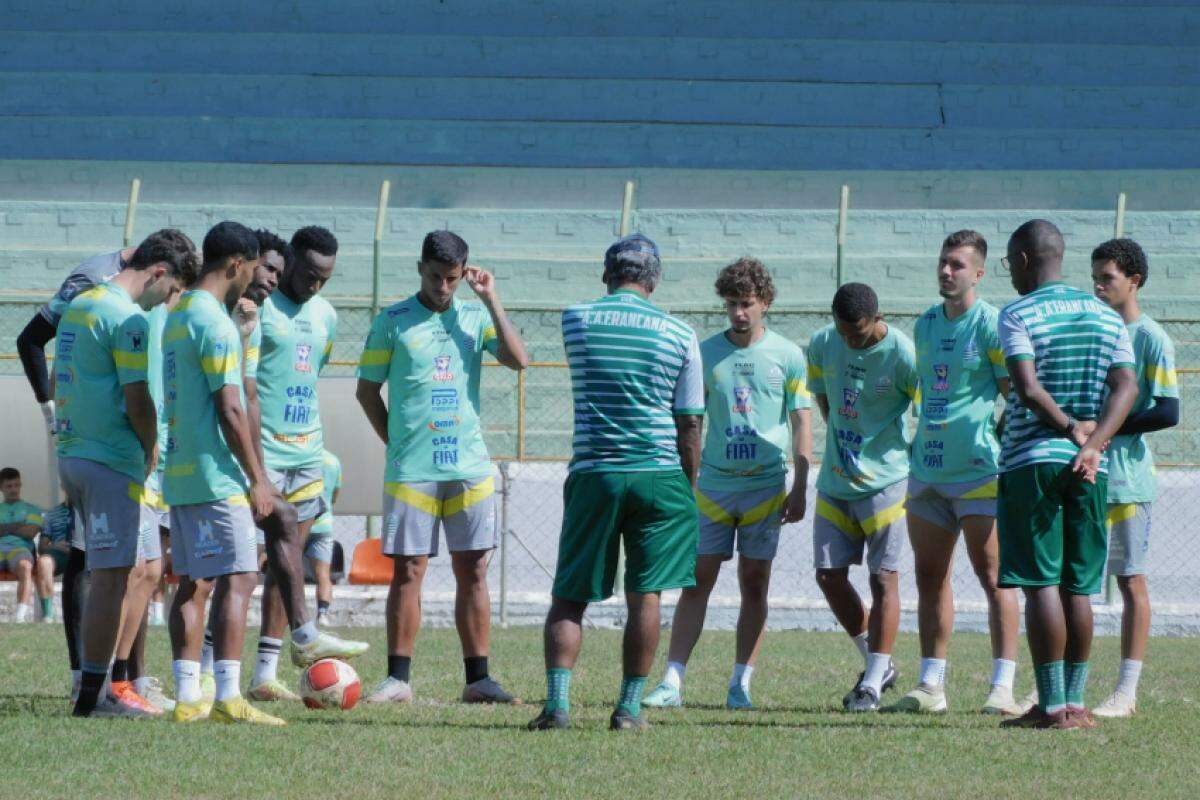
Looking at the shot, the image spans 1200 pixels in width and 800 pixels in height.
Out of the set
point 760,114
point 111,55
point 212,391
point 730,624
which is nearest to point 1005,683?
point 212,391

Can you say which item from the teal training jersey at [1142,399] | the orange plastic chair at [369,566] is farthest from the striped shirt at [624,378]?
the orange plastic chair at [369,566]

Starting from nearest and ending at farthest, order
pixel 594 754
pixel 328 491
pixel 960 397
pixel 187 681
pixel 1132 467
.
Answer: pixel 594 754
pixel 187 681
pixel 1132 467
pixel 960 397
pixel 328 491

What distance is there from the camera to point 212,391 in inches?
272

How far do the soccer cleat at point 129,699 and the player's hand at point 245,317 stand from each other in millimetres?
1698

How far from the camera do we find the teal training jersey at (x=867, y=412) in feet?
27.8

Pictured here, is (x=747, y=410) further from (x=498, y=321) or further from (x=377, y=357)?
(x=377, y=357)

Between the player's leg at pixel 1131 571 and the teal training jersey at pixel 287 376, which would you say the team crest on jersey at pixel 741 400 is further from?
the teal training jersey at pixel 287 376

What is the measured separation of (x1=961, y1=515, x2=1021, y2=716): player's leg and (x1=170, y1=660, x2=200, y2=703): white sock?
11.8 feet

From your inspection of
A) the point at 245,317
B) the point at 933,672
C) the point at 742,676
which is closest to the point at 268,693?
the point at 245,317

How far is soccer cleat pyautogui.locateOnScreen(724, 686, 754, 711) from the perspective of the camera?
26.8ft

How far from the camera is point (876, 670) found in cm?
827

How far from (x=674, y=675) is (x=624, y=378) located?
1966mm

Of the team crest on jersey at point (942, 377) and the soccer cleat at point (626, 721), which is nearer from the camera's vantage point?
the soccer cleat at point (626, 721)

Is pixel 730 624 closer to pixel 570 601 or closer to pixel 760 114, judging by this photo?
pixel 570 601
